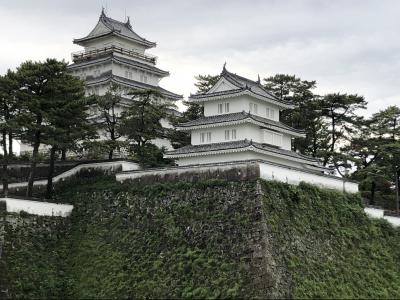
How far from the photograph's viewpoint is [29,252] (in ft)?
103

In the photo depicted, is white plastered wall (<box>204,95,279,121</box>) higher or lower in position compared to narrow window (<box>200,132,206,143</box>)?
higher

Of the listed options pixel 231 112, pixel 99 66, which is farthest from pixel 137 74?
pixel 231 112

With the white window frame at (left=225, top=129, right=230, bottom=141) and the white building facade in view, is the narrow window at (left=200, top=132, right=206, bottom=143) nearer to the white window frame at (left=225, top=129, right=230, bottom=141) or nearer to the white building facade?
the white building facade

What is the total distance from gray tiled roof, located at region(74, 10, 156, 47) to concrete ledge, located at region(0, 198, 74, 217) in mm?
20204

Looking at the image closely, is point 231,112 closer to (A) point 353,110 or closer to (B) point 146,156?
(B) point 146,156

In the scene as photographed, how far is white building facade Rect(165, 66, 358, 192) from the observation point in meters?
35.8

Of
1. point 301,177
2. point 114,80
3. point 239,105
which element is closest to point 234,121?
point 239,105

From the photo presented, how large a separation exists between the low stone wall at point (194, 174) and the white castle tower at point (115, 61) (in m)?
13.6

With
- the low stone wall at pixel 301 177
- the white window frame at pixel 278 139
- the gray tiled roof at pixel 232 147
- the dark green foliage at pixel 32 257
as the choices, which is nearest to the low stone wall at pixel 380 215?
the low stone wall at pixel 301 177

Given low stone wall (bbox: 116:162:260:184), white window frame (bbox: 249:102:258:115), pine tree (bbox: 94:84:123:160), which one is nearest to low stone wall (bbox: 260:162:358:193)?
low stone wall (bbox: 116:162:260:184)

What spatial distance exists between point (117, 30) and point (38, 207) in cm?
2210

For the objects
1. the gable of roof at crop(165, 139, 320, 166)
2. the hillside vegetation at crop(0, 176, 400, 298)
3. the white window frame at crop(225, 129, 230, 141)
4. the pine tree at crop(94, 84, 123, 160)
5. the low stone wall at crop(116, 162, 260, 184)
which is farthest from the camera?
the pine tree at crop(94, 84, 123, 160)

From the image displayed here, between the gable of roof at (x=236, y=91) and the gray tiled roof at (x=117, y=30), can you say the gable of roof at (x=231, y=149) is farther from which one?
the gray tiled roof at (x=117, y=30)

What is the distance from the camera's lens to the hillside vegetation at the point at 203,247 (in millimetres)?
28047
